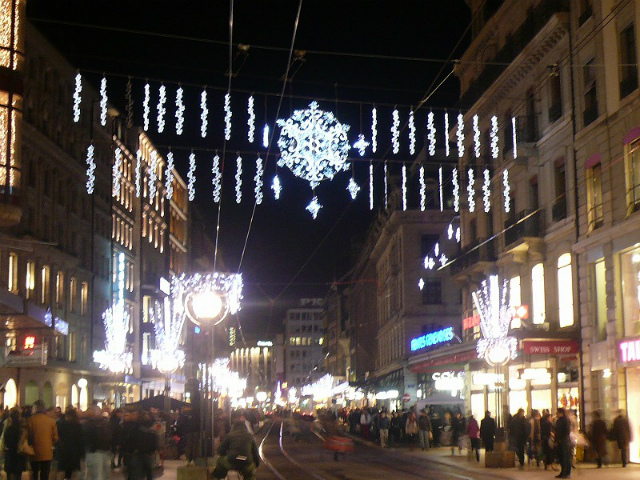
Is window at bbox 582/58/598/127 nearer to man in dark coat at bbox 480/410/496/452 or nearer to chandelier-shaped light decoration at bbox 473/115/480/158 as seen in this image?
man in dark coat at bbox 480/410/496/452

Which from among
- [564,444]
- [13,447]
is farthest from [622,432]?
[13,447]

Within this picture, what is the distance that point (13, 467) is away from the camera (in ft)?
65.1

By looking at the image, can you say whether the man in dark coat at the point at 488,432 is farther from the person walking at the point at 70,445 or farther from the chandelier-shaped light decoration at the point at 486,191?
the chandelier-shaped light decoration at the point at 486,191

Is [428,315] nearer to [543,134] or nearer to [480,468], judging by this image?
[543,134]

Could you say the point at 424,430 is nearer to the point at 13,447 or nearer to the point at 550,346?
the point at 550,346

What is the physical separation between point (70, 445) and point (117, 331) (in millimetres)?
46449

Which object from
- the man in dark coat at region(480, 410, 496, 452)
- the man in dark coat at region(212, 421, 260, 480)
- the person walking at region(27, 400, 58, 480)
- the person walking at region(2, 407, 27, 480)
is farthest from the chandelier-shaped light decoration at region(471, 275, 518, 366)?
the man in dark coat at region(212, 421, 260, 480)

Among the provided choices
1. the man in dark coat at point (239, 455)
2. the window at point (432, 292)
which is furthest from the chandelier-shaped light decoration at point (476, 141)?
A: the man in dark coat at point (239, 455)

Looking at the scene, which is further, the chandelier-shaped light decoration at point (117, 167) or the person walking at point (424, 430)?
the chandelier-shaped light decoration at point (117, 167)

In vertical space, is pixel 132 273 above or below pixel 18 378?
above

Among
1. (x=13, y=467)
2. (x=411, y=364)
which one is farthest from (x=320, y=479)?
(x=411, y=364)

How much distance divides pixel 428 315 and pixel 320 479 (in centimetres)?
4322

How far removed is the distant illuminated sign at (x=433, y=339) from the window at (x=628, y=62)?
2335 cm

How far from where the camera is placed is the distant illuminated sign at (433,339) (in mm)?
51250
